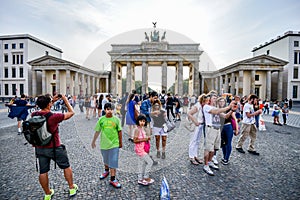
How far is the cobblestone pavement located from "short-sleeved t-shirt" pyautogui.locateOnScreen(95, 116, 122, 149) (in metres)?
0.95

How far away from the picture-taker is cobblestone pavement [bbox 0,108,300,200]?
3.31 meters

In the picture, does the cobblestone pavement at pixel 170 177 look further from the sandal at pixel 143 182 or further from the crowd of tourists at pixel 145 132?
the crowd of tourists at pixel 145 132

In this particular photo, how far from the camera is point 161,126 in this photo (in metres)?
4.38

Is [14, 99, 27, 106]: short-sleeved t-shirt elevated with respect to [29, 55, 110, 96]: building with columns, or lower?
lower

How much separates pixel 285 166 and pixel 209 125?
2.65 m

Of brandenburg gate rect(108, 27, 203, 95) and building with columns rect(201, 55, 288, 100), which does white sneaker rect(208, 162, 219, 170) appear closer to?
brandenburg gate rect(108, 27, 203, 95)

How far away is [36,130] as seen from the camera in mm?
2637

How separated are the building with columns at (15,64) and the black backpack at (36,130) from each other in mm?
55493

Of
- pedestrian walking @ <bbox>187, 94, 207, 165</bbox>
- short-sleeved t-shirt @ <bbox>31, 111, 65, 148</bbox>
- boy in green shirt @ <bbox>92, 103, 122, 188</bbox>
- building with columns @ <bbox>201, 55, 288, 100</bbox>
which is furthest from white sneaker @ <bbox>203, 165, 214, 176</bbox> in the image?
building with columns @ <bbox>201, 55, 288, 100</bbox>

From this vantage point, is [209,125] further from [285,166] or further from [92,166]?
[92,166]

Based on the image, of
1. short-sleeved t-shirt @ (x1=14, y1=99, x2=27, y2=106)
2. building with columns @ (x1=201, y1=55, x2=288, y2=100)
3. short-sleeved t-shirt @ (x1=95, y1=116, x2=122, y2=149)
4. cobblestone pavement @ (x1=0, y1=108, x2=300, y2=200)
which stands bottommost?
cobblestone pavement @ (x1=0, y1=108, x2=300, y2=200)

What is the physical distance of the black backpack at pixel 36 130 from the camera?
2623 mm

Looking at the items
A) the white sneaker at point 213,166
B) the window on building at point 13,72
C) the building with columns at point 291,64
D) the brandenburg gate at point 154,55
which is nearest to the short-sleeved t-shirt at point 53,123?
the brandenburg gate at point 154,55

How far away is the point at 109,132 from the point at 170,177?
73.8 inches
